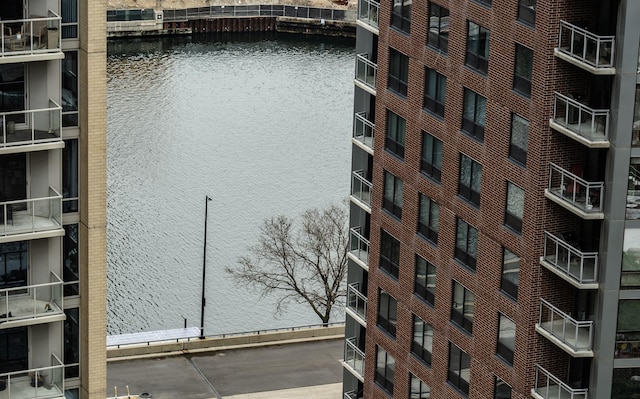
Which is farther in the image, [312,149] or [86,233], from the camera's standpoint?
[312,149]

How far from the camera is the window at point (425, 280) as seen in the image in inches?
2665

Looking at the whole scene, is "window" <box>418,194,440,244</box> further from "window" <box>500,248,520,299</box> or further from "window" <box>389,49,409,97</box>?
"window" <box>500,248,520,299</box>

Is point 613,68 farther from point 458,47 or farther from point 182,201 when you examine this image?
point 182,201

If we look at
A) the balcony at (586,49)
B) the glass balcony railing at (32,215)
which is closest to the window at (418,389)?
the balcony at (586,49)

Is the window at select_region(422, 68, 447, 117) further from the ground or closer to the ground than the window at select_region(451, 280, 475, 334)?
further from the ground

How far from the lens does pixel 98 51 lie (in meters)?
48.0

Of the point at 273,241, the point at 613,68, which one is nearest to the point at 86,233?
the point at 613,68

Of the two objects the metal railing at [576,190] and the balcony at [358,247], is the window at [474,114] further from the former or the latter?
the balcony at [358,247]

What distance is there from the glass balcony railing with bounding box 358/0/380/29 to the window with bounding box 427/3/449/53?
563 cm

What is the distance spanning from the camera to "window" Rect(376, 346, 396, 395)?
7212cm

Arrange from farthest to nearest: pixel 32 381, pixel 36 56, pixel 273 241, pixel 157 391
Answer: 1. pixel 273 241
2. pixel 157 391
3. pixel 32 381
4. pixel 36 56

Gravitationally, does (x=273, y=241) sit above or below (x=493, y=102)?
below

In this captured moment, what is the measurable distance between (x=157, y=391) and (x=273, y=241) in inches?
1126

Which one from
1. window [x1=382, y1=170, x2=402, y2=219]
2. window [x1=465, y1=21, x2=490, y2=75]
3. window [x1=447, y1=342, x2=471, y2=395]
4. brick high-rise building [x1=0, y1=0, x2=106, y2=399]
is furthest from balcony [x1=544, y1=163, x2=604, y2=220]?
brick high-rise building [x1=0, y1=0, x2=106, y2=399]
